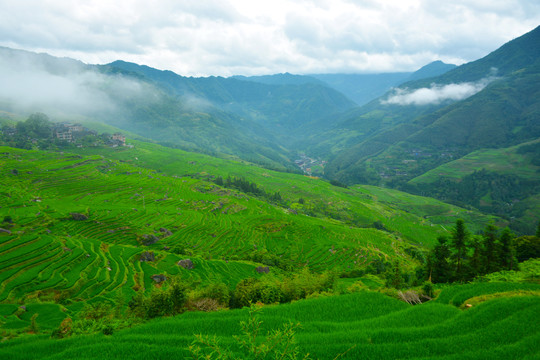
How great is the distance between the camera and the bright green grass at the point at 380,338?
16.8 meters

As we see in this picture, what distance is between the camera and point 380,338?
19.1 meters

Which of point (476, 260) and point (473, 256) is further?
point (473, 256)

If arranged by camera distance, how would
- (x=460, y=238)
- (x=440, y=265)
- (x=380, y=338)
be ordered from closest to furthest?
(x=380, y=338), (x=460, y=238), (x=440, y=265)

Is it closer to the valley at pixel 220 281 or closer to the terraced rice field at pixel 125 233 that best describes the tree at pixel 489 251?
the valley at pixel 220 281

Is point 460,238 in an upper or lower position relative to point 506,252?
upper

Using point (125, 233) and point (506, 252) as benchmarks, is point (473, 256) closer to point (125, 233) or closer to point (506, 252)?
point (506, 252)

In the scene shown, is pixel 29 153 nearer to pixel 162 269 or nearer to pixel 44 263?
pixel 44 263

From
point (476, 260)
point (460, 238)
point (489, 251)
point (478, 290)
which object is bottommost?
point (476, 260)

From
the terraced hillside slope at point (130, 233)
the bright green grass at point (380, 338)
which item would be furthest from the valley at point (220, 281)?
the terraced hillside slope at point (130, 233)

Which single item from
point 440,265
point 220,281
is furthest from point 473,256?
point 220,281

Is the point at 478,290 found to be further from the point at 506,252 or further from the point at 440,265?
the point at 506,252

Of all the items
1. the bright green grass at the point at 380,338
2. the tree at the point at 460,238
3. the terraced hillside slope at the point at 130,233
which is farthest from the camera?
the terraced hillside slope at the point at 130,233

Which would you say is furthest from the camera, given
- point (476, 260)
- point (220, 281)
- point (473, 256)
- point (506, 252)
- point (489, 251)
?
point (220, 281)

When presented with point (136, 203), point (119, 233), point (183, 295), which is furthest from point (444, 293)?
point (136, 203)
